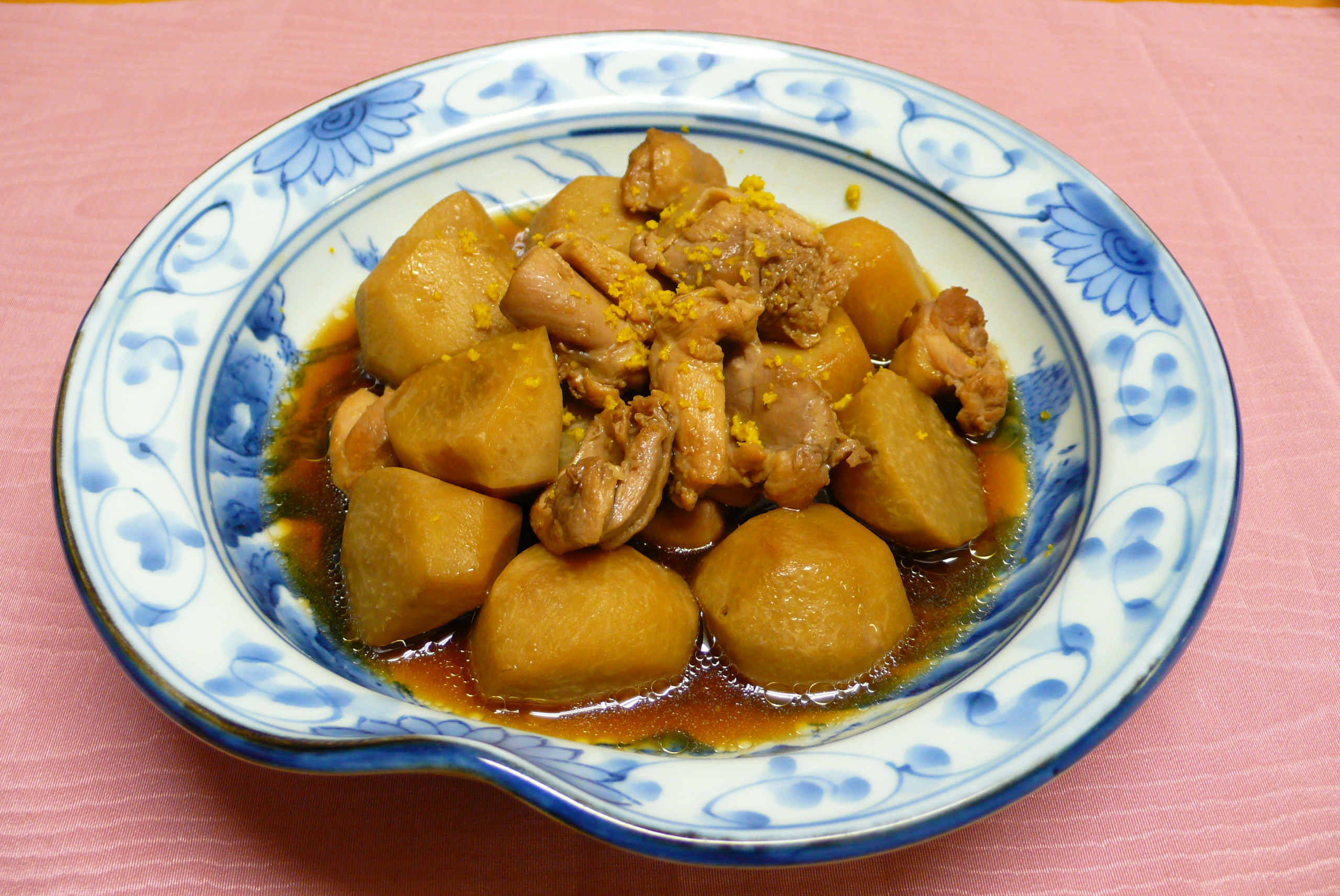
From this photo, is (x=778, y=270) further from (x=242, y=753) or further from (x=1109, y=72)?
Result: (x=1109, y=72)

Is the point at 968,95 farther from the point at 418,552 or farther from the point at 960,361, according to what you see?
the point at 418,552

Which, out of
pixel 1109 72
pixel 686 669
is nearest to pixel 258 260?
pixel 686 669

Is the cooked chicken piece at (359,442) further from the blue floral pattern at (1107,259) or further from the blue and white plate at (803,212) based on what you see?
the blue floral pattern at (1107,259)

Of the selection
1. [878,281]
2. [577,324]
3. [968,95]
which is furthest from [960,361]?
[968,95]

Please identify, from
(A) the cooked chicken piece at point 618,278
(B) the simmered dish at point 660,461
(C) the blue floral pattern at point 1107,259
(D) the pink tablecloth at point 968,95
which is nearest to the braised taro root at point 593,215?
(B) the simmered dish at point 660,461

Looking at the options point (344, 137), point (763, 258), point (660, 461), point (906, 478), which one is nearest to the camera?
point (660, 461)

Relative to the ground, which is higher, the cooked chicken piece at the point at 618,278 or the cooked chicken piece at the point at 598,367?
the cooked chicken piece at the point at 618,278
